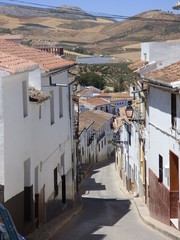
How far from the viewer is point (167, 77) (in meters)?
15.4

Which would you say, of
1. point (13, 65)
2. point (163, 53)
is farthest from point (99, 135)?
point (13, 65)

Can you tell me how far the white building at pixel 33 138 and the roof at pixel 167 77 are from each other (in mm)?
3066

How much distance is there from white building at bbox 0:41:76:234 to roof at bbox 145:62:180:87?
3066 millimetres

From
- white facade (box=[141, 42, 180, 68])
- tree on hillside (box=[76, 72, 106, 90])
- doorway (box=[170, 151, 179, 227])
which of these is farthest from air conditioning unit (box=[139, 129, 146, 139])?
tree on hillside (box=[76, 72, 106, 90])

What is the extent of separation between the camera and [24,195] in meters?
14.3

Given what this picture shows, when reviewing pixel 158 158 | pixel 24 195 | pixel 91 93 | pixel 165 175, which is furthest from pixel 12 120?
pixel 91 93

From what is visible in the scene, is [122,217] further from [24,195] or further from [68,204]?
[24,195]

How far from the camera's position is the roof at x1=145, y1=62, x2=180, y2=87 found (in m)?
14.4

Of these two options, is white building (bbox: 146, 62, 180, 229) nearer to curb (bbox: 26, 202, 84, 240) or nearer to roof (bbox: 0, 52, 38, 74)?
curb (bbox: 26, 202, 84, 240)

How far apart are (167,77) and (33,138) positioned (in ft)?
13.0

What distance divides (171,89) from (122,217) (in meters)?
6.84

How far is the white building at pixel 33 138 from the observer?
11.9 m

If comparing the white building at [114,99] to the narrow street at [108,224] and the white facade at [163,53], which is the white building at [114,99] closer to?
the narrow street at [108,224]

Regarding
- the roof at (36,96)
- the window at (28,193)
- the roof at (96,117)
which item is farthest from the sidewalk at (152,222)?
the roof at (96,117)
